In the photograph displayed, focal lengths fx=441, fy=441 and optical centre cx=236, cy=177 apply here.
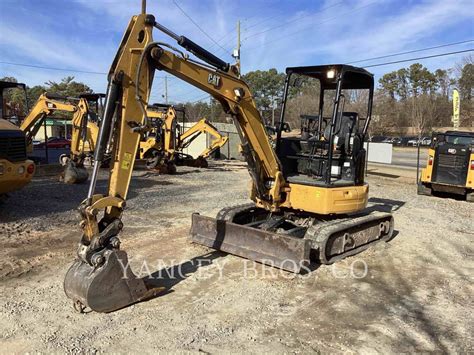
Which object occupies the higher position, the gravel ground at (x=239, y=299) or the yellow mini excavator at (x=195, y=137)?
the yellow mini excavator at (x=195, y=137)

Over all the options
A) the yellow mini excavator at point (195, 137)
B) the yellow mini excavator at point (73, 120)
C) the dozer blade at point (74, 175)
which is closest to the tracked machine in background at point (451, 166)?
the yellow mini excavator at point (195, 137)

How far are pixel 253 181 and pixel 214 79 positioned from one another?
1782mm

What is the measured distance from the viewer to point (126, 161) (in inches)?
186

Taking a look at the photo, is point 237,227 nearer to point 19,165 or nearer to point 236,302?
point 236,302

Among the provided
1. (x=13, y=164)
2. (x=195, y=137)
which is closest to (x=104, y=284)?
(x=13, y=164)

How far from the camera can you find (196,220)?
691 cm

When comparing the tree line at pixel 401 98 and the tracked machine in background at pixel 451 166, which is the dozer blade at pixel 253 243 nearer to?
the tracked machine in background at pixel 451 166

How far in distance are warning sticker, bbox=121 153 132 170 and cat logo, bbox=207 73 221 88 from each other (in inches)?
56.3

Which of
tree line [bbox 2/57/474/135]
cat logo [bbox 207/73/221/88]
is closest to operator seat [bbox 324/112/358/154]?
cat logo [bbox 207/73/221/88]

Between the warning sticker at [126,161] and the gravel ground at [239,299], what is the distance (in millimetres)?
1491

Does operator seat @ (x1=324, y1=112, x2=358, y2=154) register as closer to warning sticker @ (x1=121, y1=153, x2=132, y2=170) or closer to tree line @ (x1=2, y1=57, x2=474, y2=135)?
warning sticker @ (x1=121, y1=153, x2=132, y2=170)

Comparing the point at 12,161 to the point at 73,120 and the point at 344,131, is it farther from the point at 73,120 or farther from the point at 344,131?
the point at 73,120

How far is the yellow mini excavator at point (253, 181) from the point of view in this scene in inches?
177

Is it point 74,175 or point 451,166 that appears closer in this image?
point 451,166
